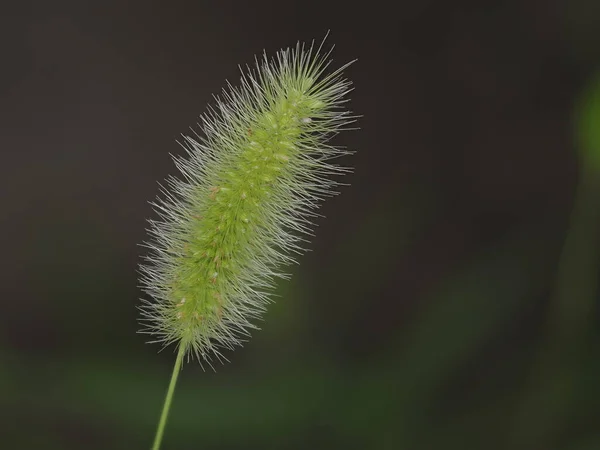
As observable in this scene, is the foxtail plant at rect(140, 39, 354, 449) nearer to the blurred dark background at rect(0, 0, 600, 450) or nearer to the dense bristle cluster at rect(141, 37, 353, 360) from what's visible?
the dense bristle cluster at rect(141, 37, 353, 360)

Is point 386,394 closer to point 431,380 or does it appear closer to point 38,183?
point 431,380

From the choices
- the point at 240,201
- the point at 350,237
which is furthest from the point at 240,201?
the point at 350,237

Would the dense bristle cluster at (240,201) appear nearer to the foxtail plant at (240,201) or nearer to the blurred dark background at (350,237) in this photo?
the foxtail plant at (240,201)

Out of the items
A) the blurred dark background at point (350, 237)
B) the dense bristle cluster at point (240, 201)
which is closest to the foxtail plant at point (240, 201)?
the dense bristle cluster at point (240, 201)

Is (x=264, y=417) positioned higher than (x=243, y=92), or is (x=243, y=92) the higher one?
(x=243, y=92)

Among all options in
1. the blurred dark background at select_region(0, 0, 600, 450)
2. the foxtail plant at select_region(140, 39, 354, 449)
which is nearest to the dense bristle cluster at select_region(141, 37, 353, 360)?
the foxtail plant at select_region(140, 39, 354, 449)

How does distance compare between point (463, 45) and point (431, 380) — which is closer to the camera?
point (431, 380)

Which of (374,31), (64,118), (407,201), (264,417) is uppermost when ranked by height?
(374,31)

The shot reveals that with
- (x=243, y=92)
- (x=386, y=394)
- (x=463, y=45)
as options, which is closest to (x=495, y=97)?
(x=463, y=45)

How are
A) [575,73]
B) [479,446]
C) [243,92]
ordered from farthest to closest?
[575,73], [479,446], [243,92]
